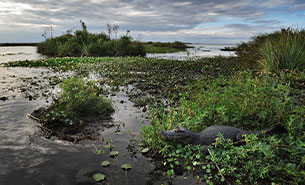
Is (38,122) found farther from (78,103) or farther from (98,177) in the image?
(98,177)

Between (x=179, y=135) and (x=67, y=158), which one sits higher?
(x=179, y=135)

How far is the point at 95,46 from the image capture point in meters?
24.4

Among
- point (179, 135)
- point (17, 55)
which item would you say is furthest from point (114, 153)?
point (17, 55)

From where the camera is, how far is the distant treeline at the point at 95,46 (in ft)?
80.4

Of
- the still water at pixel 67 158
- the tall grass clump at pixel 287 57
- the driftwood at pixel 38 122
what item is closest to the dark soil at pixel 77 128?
the driftwood at pixel 38 122

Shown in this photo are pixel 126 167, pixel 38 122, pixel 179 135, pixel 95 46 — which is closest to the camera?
pixel 126 167

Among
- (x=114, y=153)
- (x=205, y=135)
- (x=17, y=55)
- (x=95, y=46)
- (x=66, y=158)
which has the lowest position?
(x=66, y=158)

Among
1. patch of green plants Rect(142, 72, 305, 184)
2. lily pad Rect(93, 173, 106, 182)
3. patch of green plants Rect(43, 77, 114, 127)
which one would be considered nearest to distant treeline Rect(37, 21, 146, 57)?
patch of green plants Rect(43, 77, 114, 127)

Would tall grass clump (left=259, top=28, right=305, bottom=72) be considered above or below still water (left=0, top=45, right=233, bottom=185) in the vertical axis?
above

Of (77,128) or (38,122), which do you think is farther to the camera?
(38,122)

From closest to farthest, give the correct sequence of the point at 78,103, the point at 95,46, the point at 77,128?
1. the point at 77,128
2. the point at 78,103
3. the point at 95,46

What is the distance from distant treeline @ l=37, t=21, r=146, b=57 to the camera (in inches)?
965

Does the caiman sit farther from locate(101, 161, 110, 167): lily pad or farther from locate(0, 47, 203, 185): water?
locate(101, 161, 110, 167): lily pad

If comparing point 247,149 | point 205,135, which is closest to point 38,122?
point 205,135
